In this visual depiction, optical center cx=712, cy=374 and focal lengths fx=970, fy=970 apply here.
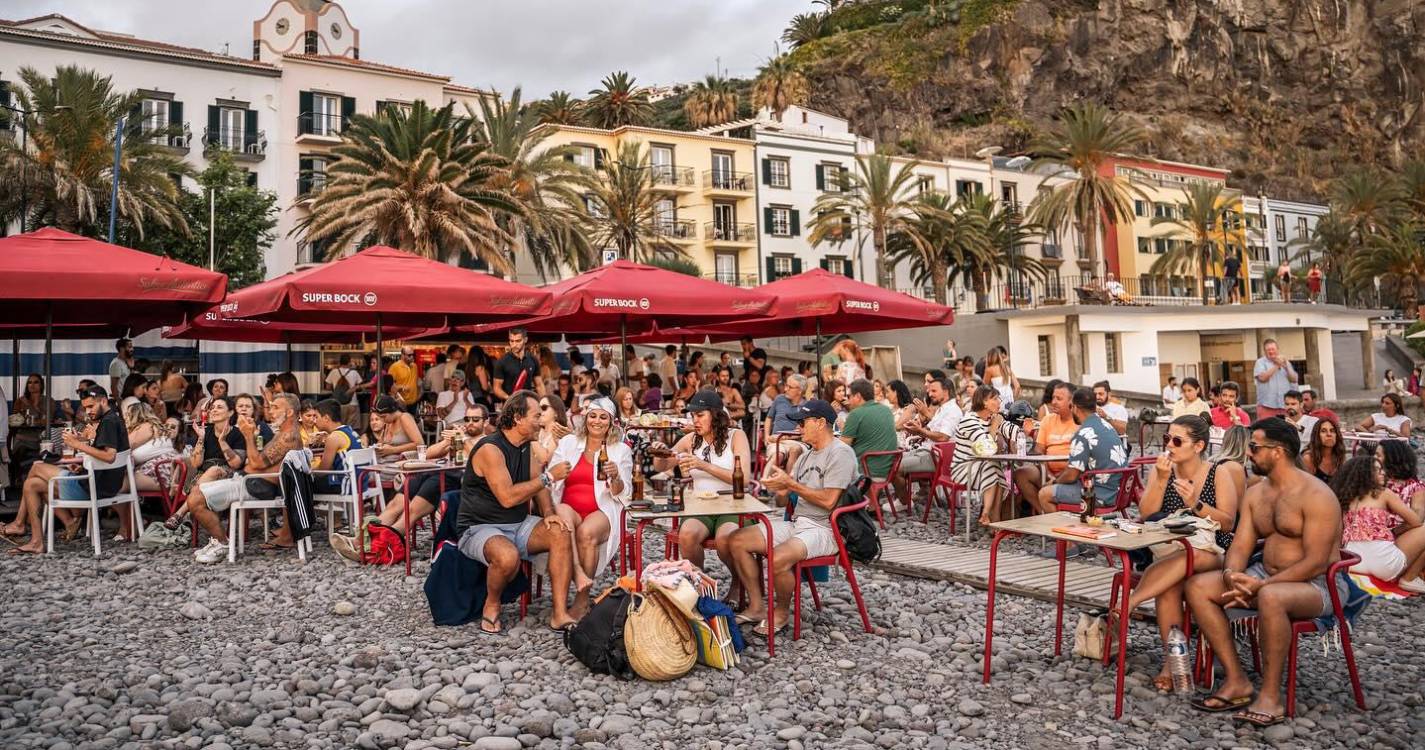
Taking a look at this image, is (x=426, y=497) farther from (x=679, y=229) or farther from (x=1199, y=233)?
(x=1199, y=233)

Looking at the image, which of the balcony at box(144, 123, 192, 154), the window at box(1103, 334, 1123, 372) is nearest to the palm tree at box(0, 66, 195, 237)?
the balcony at box(144, 123, 192, 154)

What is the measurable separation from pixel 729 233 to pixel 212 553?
4269 centimetres

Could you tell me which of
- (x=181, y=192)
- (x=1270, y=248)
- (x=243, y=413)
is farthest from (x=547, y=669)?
(x=1270, y=248)

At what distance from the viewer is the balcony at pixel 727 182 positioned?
48969 mm

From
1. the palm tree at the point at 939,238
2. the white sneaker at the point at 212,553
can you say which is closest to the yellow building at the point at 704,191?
the palm tree at the point at 939,238

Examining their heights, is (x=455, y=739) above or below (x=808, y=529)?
below

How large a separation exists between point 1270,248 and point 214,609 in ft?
233

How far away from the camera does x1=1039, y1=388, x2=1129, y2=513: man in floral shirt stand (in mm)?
7812

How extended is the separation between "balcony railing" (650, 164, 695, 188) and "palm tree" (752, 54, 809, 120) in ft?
39.0

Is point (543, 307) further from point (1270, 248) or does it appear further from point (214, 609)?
point (1270, 248)

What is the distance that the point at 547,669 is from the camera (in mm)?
5262

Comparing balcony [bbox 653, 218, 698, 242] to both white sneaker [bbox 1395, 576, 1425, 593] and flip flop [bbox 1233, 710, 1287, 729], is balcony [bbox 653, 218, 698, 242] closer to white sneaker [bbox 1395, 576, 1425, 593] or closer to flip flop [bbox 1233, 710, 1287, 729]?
white sneaker [bbox 1395, 576, 1425, 593]

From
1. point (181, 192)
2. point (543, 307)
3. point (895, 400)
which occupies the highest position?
point (181, 192)

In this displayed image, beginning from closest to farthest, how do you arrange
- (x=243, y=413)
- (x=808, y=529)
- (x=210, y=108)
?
(x=808, y=529)
(x=243, y=413)
(x=210, y=108)
